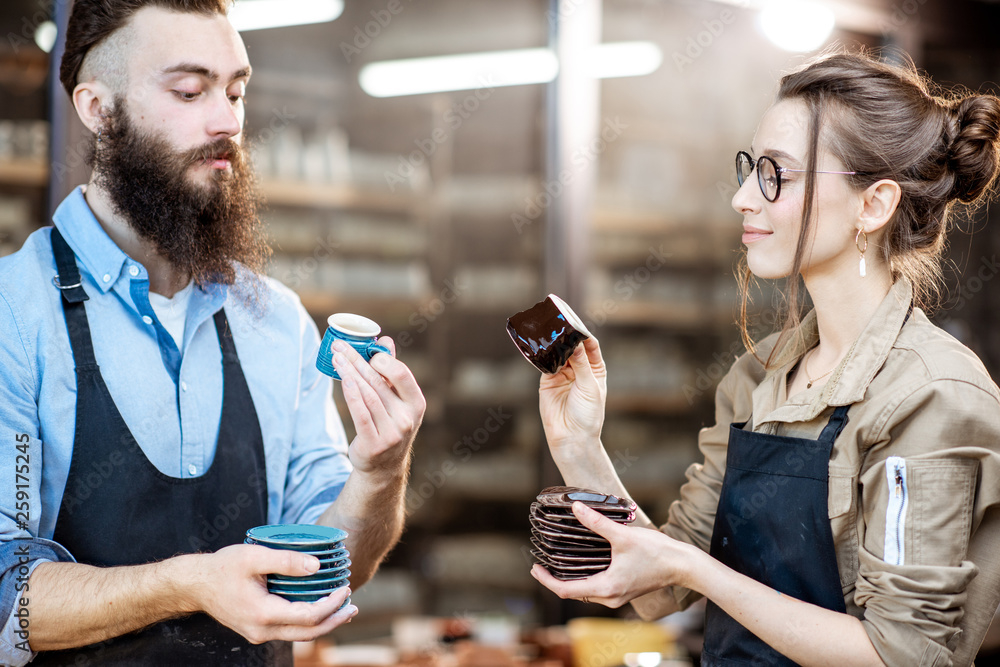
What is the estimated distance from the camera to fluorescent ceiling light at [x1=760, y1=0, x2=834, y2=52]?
3928 millimetres

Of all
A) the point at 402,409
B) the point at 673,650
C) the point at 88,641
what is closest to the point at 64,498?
the point at 88,641

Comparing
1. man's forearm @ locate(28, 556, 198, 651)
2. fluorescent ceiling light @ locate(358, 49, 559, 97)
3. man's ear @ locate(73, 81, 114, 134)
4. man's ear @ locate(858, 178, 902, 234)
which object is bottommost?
man's forearm @ locate(28, 556, 198, 651)

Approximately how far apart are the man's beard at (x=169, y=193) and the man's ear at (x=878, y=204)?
Answer: 3.97 ft

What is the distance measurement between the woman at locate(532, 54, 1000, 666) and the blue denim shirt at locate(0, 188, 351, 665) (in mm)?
572

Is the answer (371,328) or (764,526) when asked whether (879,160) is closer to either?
(764,526)

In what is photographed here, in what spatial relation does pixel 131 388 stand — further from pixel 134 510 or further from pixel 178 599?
pixel 178 599

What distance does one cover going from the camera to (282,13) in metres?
4.04

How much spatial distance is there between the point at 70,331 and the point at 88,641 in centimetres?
54

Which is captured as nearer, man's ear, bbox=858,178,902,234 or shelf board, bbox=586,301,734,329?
man's ear, bbox=858,178,902,234

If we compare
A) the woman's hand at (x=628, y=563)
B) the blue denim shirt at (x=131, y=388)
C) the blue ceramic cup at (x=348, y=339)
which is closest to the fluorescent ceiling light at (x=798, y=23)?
the blue denim shirt at (x=131, y=388)

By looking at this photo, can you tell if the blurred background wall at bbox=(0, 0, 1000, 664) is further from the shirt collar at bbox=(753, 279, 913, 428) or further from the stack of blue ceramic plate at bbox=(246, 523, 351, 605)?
the stack of blue ceramic plate at bbox=(246, 523, 351, 605)

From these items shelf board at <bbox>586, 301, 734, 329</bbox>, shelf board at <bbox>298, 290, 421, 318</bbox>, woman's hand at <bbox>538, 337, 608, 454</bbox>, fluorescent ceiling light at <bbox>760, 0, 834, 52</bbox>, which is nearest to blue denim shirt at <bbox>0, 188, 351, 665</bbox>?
woman's hand at <bbox>538, 337, 608, 454</bbox>

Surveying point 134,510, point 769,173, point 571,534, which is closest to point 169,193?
point 134,510

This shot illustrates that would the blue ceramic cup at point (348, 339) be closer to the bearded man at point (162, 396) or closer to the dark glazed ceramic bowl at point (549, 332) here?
the bearded man at point (162, 396)
